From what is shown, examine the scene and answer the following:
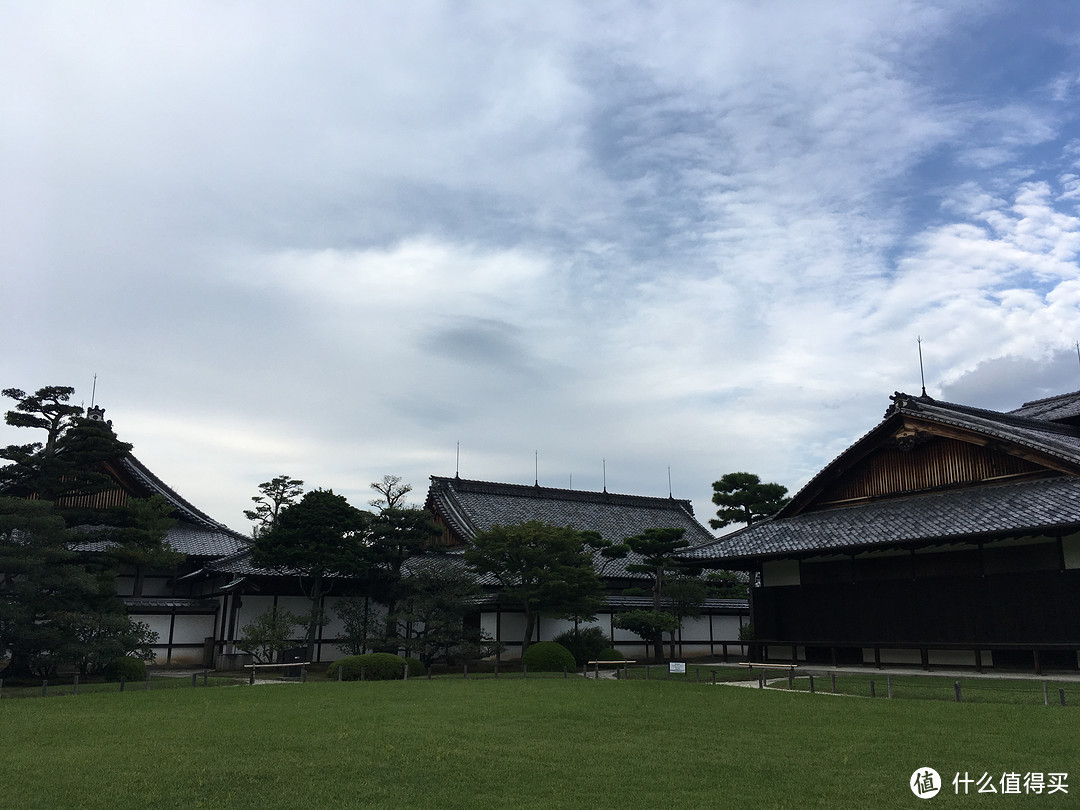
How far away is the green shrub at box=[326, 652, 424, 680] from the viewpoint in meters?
27.4

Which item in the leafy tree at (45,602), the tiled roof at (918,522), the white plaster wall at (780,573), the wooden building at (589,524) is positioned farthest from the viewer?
the wooden building at (589,524)

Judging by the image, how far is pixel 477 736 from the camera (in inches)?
537

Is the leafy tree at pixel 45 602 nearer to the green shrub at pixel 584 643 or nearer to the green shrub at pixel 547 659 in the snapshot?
the green shrub at pixel 547 659

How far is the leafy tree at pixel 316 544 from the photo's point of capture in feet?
106

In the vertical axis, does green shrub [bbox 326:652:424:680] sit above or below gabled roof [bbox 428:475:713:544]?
below

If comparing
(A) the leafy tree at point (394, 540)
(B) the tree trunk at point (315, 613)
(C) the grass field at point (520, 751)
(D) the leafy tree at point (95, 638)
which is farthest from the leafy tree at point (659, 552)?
(D) the leafy tree at point (95, 638)

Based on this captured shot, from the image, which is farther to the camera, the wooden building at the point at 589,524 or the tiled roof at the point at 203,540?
the tiled roof at the point at 203,540

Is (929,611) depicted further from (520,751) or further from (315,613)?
(315,613)

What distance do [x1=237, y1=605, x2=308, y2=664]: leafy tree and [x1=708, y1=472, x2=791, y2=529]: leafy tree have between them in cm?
2027

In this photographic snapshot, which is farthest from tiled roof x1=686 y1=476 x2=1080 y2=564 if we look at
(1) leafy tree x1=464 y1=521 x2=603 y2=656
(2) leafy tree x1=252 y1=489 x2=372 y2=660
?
(2) leafy tree x1=252 y1=489 x2=372 y2=660

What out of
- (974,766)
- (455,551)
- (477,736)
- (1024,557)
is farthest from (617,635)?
(974,766)

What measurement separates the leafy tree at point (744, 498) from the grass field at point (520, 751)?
67.6 feet

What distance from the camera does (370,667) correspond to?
27.5 m

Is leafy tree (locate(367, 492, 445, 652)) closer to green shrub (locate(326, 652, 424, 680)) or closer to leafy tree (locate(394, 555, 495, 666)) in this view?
leafy tree (locate(394, 555, 495, 666))
